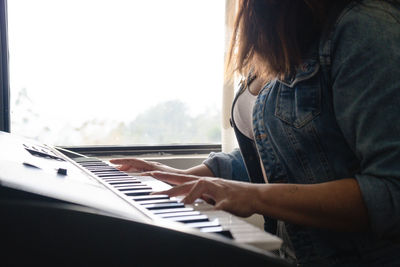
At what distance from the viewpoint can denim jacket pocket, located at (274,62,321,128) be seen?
814 mm

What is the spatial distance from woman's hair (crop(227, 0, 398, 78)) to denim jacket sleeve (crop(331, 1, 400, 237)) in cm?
8

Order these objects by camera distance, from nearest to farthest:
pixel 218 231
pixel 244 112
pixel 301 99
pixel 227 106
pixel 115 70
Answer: pixel 218 231 → pixel 301 99 → pixel 244 112 → pixel 227 106 → pixel 115 70

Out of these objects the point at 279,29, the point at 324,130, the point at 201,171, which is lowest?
the point at 201,171

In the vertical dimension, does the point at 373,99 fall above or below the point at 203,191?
above

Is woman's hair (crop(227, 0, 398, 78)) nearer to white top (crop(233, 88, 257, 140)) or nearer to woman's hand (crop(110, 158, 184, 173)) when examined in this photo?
white top (crop(233, 88, 257, 140))

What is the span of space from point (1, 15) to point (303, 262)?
5.98 ft

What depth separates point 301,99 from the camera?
84 cm

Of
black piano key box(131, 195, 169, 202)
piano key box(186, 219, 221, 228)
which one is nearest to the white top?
black piano key box(131, 195, 169, 202)

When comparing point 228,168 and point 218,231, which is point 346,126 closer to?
point 218,231

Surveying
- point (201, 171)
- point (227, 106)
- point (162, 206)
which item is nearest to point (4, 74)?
point (227, 106)

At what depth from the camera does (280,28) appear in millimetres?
865

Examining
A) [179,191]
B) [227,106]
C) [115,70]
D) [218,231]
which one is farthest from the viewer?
[115,70]

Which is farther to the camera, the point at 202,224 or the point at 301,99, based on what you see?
the point at 301,99

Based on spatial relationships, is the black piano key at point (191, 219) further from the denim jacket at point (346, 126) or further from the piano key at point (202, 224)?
the denim jacket at point (346, 126)
